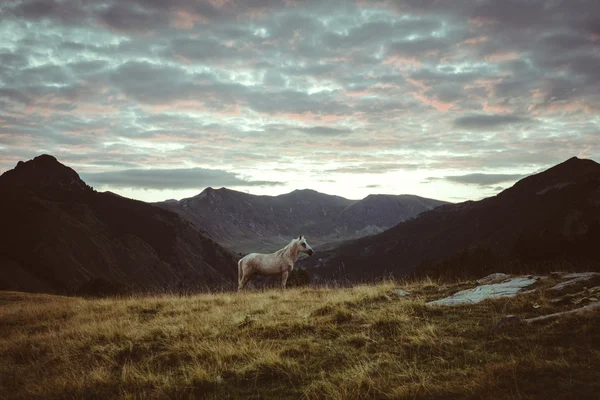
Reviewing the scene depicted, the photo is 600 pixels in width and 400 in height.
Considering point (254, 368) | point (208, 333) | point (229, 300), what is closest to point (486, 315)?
point (254, 368)

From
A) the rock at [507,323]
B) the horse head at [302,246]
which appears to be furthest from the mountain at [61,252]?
the rock at [507,323]

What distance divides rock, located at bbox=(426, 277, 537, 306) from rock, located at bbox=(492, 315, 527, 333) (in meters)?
2.65

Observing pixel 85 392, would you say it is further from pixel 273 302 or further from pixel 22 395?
pixel 273 302

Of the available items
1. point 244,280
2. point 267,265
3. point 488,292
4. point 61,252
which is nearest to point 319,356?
point 488,292

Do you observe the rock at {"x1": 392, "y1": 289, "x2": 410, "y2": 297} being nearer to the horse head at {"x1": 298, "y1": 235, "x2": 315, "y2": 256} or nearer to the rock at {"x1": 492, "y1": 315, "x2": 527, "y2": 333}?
the rock at {"x1": 492, "y1": 315, "x2": 527, "y2": 333}

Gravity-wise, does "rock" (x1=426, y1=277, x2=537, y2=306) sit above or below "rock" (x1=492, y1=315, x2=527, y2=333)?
below

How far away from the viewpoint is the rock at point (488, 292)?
10.4 metres

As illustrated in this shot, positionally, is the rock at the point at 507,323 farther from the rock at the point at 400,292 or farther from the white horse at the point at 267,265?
the white horse at the point at 267,265

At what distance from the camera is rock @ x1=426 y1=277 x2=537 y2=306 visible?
10.4m

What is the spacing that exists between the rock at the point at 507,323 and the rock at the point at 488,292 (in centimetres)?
265

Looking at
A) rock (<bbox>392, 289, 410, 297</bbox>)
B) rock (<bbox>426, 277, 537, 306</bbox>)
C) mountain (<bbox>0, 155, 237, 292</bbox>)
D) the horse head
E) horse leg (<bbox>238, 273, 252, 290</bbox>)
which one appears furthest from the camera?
mountain (<bbox>0, 155, 237, 292</bbox>)

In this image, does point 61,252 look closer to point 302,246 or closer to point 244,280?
point 244,280

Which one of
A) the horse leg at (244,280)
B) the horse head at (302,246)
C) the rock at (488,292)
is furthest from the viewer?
the horse head at (302,246)

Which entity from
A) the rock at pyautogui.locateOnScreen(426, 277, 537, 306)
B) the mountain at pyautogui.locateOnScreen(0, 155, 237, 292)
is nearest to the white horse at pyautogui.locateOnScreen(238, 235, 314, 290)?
the rock at pyautogui.locateOnScreen(426, 277, 537, 306)
